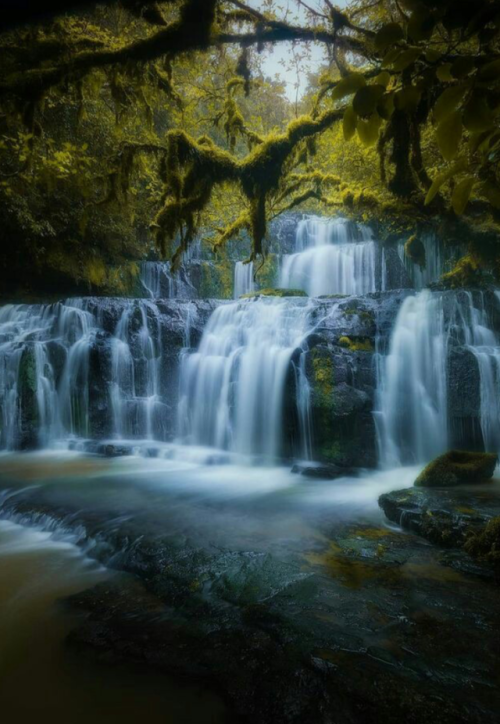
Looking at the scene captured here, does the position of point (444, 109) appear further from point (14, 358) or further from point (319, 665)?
point (14, 358)

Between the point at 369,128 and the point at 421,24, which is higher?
the point at 421,24

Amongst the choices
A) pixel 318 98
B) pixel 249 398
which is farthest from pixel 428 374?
pixel 318 98

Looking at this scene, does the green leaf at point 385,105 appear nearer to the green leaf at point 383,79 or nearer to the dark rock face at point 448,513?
the green leaf at point 383,79

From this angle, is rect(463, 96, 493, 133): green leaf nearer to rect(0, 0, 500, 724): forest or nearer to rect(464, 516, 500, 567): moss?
rect(0, 0, 500, 724): forest

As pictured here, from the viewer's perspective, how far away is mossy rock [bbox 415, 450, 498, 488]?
17.6ft

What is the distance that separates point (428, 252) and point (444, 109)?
12.3 metres

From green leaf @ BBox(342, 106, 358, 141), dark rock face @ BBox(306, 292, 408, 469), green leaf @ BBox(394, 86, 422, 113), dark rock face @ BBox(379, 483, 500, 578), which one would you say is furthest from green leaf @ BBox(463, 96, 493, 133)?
dark rock face @ BBox(306, 292, 408, 469)

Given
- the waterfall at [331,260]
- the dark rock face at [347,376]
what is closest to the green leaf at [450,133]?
the dark rock face at [347,376]

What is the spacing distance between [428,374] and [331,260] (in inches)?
354

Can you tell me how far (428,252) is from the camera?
11805mm

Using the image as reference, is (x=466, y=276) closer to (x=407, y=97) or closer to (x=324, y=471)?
(x=324, y=471)

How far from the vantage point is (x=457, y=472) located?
17.8 ft

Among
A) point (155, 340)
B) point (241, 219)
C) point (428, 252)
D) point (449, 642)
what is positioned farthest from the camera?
point (428, 252)

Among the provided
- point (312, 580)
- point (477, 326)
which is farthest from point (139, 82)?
point (477, 326)
